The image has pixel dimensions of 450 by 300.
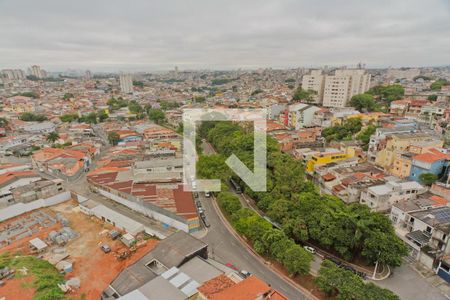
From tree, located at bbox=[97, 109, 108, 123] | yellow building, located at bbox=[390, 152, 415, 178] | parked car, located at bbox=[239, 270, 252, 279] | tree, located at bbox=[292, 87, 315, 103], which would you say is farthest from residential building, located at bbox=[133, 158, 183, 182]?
tree, located at bbox=[292, 87, 315, 103]

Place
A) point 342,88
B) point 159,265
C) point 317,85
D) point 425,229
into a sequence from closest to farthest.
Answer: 1. point 159,265
2. point 425,229
3. point 342,88
4. point 317,85

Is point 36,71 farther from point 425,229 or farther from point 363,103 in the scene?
point 425,229

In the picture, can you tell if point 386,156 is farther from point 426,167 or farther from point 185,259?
point 185,259

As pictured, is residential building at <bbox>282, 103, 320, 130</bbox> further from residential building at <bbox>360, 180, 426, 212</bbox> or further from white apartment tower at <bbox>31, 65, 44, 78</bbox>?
white apartment tower at <bbox>31, 65, 44, 78</bbox>

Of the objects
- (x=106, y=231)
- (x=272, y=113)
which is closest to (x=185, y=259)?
(x=106, y=231)

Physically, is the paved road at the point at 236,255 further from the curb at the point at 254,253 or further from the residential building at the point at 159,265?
the residential building at the point at 159,265

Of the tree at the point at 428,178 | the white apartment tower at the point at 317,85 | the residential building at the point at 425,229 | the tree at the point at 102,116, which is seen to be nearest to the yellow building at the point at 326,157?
the tree at the point at 428,178

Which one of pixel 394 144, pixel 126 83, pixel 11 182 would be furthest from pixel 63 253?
pixel 126 83
